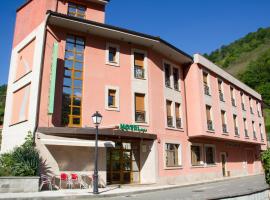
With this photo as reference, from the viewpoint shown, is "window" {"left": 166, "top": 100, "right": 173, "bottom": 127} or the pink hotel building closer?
the pink hotel building

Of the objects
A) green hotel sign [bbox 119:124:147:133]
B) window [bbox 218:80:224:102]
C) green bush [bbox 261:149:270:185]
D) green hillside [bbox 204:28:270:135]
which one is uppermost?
green hillside [bbox 204:28:270:135]

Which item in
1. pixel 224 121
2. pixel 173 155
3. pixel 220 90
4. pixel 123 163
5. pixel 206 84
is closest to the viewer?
pixel 123 163

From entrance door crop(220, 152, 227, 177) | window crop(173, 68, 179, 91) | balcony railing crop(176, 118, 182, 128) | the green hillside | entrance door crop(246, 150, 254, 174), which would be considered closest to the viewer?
balcony railing crop(176, 118, 182, 128)

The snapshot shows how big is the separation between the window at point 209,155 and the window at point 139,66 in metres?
9.44

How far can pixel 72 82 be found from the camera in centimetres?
1830

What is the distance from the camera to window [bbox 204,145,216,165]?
1012 inches

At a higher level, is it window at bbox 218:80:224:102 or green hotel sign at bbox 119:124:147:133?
window at bbox 218:80:224:102

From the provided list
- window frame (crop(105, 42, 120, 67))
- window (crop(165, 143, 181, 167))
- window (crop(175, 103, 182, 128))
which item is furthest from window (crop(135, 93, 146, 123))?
window (crop(175, 103, 182, 128))

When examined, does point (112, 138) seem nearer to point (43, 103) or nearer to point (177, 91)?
point (43, 103)

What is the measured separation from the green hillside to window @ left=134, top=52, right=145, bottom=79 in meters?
53.9

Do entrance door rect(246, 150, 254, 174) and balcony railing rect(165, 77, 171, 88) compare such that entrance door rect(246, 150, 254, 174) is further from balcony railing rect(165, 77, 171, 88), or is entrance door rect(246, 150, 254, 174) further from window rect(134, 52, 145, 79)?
window rect(134, 52, 145, 79)

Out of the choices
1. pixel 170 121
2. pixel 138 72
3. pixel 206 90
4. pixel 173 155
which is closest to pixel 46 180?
pixel 138 72

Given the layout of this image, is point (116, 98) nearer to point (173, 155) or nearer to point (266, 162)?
point (173, 155)

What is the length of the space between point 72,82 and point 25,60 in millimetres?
4030
